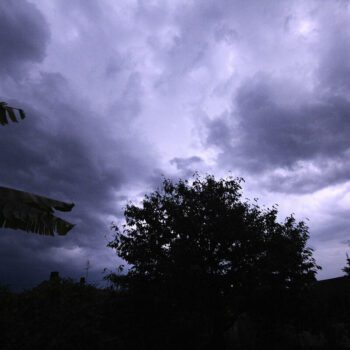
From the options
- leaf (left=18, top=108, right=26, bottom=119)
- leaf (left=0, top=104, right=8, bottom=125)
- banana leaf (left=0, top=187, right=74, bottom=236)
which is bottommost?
banana leaf (left=0, top=187, right=74, bottom=236)

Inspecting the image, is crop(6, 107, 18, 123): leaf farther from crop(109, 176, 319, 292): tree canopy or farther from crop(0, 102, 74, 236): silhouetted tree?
crop(109, 176, 319, 292): tree canopy

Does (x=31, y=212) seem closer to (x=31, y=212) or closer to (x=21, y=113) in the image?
(x=31, y=212)

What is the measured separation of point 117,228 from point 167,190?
4347 mm

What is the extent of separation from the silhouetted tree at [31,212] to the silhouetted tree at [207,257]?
12700 millimetres

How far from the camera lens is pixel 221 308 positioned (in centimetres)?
2166

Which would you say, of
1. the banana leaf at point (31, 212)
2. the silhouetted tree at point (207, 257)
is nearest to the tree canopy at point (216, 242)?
the silhouetted tree at point (207, 257)

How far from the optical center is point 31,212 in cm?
709

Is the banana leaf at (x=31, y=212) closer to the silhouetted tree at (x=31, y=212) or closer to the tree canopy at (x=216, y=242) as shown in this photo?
the silhouetted tree at (x=31, y=212)

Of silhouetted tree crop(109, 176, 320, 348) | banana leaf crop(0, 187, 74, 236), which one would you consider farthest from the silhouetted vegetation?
banana leaf crop(0, 187, 74, 236)

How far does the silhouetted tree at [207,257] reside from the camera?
65.8 feet

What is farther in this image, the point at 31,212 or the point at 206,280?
the point at 206,280

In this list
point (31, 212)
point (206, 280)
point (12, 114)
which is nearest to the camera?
point (31, 212)

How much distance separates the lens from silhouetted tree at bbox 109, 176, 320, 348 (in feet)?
65.8

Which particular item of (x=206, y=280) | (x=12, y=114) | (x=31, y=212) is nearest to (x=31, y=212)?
(x=31, y=212)
